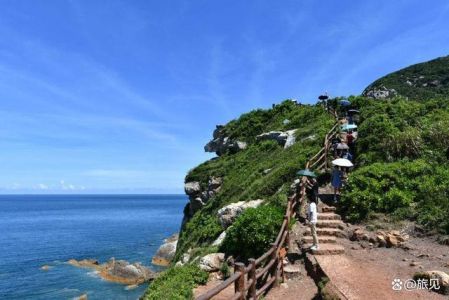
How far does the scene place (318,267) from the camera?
1273cm

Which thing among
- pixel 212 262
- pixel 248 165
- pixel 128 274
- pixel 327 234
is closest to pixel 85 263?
pixel 128 274

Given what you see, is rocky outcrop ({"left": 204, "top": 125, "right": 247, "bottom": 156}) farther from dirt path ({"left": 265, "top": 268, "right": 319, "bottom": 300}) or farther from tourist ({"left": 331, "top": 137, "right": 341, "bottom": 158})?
dirt path ({"left": 265, "top": 268, "right": 319, "bottom": 300})

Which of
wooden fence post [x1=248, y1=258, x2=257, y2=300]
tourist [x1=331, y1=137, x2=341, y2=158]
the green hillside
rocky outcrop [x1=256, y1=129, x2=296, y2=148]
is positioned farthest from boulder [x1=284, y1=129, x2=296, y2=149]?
wooden fence post [x1=248, y1=258, x2=257, y2=300]

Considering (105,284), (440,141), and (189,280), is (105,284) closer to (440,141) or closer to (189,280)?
(189,280)

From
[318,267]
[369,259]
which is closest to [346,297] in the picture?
[318,267]

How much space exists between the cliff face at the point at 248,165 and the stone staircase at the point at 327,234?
110 inches

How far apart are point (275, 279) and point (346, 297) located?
3182 mm

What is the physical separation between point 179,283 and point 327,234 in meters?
6.03

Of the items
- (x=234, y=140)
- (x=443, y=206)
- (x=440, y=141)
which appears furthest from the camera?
(x=234, y=140)

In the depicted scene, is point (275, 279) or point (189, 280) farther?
point (189, 280)

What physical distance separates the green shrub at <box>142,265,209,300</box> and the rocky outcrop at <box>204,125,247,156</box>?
2466cm

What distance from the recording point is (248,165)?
33250mm

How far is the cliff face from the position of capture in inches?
930

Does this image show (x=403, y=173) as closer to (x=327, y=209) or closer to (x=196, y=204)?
(x=327, y=209)
